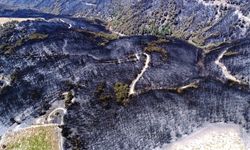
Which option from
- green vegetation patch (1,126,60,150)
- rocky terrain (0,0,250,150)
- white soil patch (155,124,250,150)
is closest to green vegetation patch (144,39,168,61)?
rocky terrain (0,0,250,150)

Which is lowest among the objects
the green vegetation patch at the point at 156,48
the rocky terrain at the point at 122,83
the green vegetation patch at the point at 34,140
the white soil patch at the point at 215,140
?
the white soil patch at the point at 215,140

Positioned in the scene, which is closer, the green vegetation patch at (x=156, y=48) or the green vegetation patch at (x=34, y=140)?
the green vegetation patch at (x=34, y=140)

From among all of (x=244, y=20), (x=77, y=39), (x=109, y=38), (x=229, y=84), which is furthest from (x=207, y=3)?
(x=229, y=84)

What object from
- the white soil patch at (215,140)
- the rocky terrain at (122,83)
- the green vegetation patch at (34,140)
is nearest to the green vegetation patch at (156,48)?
the rocky terrain at (122,83)

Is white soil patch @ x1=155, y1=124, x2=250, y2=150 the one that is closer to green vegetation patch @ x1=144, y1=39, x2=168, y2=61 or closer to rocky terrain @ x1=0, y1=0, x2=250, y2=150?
rocky terrain @ x1=0, y1=0, x2=250, y2=150

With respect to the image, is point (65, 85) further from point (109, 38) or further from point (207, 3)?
point (207, 3)

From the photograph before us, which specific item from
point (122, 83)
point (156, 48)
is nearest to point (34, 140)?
point (122, 83)

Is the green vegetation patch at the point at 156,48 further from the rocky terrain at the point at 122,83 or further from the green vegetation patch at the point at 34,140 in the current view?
the green vegetation patch at the point at 34,140

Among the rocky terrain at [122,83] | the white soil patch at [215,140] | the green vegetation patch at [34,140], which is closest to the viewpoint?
the green vegetation patch at [34,140]
